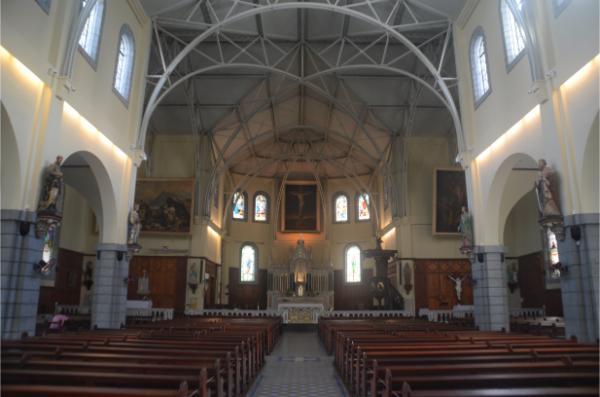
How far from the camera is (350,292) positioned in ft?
111

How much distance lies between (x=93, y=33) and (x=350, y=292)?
83.8ft

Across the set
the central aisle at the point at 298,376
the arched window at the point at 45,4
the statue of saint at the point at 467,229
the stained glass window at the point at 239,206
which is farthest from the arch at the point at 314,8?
the stained glass window at the point at 239,206

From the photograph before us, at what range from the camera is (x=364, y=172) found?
3522 centimetres

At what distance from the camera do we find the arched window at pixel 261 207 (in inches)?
1426

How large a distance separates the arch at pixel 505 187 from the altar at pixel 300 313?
40.3 feet

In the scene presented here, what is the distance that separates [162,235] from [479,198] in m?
17.8

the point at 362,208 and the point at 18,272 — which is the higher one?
the point at 362,208

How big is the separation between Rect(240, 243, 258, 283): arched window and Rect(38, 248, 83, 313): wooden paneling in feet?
43.1

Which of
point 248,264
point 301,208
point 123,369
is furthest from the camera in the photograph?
point 301,208

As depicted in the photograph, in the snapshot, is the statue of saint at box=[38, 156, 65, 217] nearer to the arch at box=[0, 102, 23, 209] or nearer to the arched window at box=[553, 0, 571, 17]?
the arch at box=[0, 102, 23, 209]

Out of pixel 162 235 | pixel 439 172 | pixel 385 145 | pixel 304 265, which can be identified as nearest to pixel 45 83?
pixel 162 235

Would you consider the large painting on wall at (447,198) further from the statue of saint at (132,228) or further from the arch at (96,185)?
the arch at (96,185)

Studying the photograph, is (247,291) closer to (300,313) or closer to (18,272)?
(300,313)

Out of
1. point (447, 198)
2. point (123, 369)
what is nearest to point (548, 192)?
point (123, 369)
